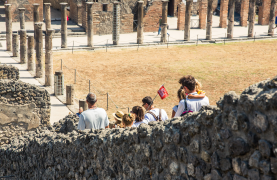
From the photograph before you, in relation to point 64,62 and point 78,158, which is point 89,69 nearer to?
point 64,62

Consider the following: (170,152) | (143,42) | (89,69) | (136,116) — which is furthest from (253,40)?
(170,152)

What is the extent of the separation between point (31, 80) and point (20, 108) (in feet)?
30.7

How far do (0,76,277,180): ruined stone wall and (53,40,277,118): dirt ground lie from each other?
8.80 metres

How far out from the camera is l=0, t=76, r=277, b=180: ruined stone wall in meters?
3.15

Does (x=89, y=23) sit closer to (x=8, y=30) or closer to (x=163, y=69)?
(x=8, y=30)

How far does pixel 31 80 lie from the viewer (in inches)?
726

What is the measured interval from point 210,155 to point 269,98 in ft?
2.90

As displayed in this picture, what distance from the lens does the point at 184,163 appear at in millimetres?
3969

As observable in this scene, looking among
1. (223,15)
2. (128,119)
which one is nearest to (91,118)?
(128,119)

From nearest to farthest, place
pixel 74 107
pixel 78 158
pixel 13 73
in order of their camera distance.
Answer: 1. pixel 78 158
2. pixel 13 73
3. pixel 74 107

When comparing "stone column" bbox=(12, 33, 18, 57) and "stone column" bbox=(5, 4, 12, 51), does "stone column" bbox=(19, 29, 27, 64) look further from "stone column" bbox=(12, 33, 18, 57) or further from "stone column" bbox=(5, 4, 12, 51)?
"stone column" bbox=(5, 4, 12, 51)

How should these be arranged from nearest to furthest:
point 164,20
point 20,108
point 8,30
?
point 20,108, point 8,30, point 164,20

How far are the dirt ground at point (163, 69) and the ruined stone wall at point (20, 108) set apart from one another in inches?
199

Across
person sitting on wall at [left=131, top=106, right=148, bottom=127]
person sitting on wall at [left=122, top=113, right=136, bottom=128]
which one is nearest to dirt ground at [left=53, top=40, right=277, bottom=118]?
person sitting on wall at [left=131, top=106, right=148, bottom=127]
